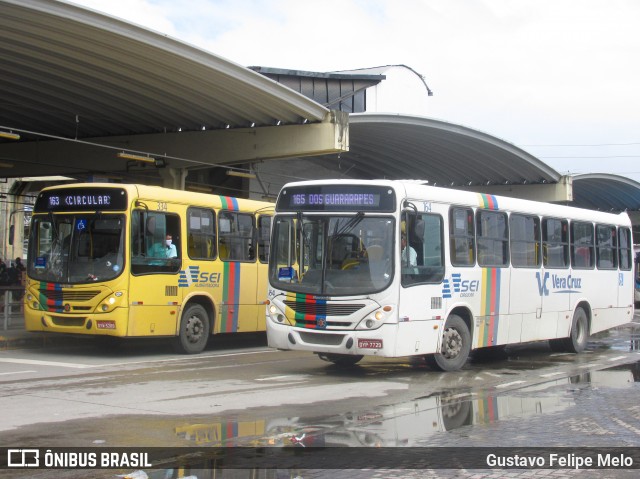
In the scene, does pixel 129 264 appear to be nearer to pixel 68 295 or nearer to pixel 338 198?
pixel 68 295

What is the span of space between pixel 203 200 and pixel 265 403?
295 inches

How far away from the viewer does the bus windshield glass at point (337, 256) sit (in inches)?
501

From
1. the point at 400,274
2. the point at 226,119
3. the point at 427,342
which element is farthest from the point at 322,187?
the point at 226,119

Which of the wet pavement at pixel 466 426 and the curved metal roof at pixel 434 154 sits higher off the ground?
the curved metal roof at pixel 434 154

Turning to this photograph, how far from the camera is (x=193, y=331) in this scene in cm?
1698

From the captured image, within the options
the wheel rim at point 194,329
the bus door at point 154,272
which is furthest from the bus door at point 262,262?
the bus door at point 154,272

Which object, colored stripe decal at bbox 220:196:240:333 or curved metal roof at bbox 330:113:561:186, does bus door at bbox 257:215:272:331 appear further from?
curved metal roof at bbox 330:113:561:186

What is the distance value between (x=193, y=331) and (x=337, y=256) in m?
5.13

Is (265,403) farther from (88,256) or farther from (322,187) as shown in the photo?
(88,256)

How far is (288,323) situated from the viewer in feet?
43.2

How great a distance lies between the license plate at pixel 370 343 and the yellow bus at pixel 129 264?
4.96 m

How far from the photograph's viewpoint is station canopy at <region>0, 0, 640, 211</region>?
18.6 metres

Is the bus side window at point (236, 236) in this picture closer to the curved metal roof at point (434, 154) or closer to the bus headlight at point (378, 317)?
the bus headlight at point (378, 317)

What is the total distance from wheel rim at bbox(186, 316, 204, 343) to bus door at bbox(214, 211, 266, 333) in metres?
0.49
